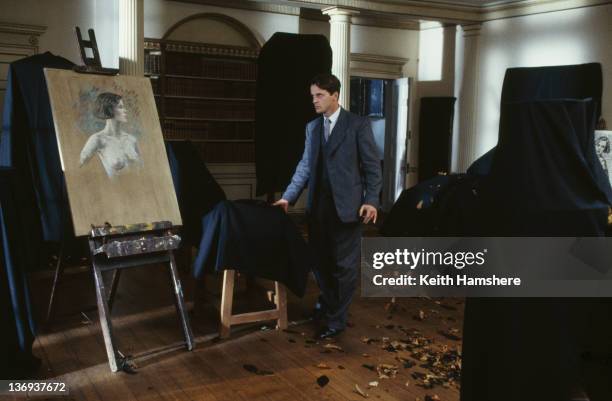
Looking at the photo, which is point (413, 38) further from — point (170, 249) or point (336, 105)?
point (170, 249)

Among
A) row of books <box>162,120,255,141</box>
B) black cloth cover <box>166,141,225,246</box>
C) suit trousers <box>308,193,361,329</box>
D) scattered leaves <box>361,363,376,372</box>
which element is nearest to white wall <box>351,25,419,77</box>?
row of books <box>162,120,255,141</box>

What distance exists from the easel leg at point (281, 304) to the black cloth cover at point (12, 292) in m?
1.53

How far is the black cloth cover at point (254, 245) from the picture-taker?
3809mm

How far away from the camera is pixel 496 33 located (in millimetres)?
Answer: 9484

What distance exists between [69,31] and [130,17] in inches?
48.4

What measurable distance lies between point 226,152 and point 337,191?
5.22 m

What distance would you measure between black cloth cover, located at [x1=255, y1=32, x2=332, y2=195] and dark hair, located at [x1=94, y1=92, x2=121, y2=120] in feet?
6.57

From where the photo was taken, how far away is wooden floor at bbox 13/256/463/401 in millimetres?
3174

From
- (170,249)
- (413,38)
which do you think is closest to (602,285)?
(170,249)

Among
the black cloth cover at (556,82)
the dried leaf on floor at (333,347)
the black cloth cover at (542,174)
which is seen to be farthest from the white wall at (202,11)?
the black cloth cover at (542,174)

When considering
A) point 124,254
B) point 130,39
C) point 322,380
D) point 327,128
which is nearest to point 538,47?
point 130,39

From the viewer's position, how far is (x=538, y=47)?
29.2 ft

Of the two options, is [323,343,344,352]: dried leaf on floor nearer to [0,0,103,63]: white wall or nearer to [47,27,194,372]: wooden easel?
[47,27,194,372]: wooden easel

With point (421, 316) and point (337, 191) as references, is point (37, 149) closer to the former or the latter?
point (337, 191)
